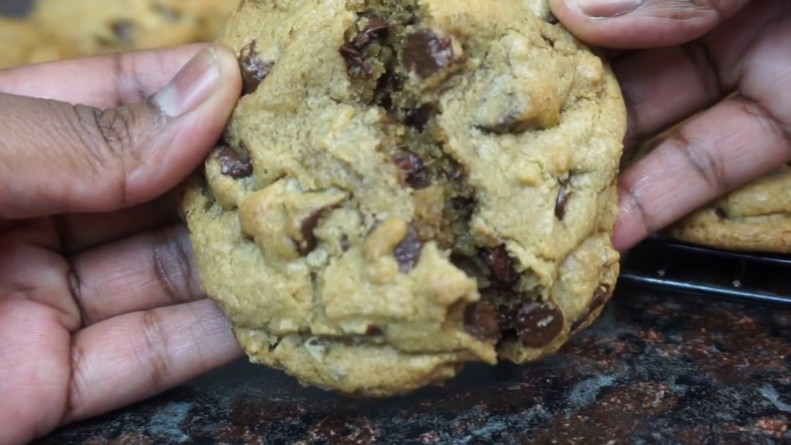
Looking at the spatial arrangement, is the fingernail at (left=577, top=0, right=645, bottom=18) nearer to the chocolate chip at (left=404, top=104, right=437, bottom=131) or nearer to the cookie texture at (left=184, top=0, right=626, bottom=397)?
the cookie texture at (left=184, top=0, right=626, bottom=397)

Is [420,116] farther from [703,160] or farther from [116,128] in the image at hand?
[703,160]

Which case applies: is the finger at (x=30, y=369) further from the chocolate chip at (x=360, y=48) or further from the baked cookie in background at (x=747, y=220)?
the baked cookie in background at (x=747, y=220)

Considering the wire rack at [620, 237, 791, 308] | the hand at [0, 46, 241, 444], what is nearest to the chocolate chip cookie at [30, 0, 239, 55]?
the hand at [0, 46, 241, 444]

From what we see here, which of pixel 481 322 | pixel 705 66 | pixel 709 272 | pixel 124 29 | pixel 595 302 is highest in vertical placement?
pixel 124 29

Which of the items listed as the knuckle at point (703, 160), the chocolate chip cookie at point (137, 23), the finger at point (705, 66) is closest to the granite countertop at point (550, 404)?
the knuckle at point (703, 160)

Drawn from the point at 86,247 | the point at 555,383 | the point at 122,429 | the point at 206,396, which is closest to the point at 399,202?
the point at 555,383

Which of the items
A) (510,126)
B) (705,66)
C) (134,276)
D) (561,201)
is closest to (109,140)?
(134,276)
